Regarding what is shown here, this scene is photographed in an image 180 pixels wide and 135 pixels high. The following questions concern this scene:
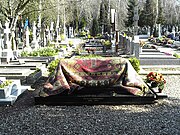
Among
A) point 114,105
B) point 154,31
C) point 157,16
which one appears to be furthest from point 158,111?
point 157,16

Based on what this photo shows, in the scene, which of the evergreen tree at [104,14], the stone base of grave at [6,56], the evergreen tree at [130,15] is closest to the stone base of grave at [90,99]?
the stone base of grave at [6,56]

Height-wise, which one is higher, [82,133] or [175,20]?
[175,20]

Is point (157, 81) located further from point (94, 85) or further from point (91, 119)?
point (91, 119)

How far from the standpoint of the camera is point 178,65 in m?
15.4

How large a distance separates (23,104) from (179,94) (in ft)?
14.5

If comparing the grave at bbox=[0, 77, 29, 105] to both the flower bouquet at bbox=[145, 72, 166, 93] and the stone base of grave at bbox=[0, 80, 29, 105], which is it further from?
the flower bouquet at bbox=[145, 72, 166, 93]

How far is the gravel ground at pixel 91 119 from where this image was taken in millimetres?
5801

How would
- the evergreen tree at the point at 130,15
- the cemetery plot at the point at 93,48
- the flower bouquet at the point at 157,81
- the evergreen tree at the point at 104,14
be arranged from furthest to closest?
the evergreen tree at the point at 130,15
the evergreen tree at the point at 104,14
the cemetery plot at the point at 93,48
the flower bouquet at the point at 157,81

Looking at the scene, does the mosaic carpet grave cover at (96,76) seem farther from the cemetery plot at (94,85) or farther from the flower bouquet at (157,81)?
the flower bouquet at (157,81)

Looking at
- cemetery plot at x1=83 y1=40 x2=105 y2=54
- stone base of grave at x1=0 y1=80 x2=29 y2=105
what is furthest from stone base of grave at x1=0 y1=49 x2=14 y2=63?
cemetery plot at x1=83 y1=40 x2=105 y2=54

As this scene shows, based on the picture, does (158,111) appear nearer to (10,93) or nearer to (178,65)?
(10,93)

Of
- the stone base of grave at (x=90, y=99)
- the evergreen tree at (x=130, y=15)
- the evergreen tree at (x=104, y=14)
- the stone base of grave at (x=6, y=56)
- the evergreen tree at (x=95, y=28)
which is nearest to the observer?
the stone base of grave at (x=90, y=99)

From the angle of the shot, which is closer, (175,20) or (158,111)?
(158,111)

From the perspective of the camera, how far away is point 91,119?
6543 mm
